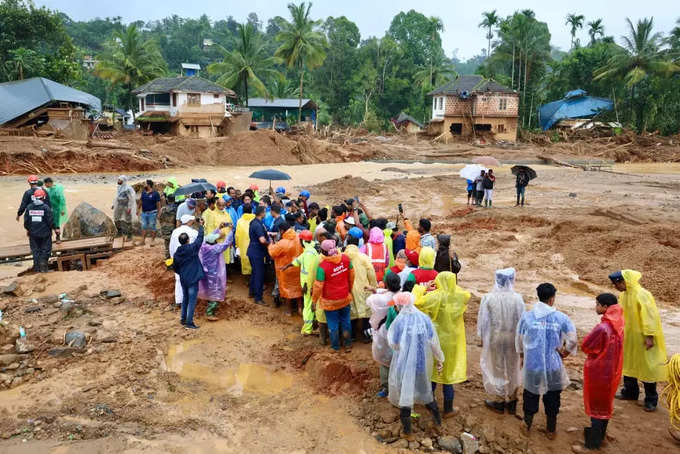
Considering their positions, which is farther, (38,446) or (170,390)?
(170,390)

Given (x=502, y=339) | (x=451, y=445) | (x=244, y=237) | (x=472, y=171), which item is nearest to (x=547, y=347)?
(x=502, y=339)

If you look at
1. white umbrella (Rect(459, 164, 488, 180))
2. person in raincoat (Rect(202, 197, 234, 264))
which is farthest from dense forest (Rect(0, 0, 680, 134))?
person in raincoat (Rect(202, 197, 234, 264))

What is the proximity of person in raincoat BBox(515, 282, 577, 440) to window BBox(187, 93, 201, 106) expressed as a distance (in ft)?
129

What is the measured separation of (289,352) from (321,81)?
5759 centimetres

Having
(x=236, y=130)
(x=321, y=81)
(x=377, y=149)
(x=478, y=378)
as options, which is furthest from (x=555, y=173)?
(x=321, y=81)

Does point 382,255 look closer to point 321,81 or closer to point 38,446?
point 38,446

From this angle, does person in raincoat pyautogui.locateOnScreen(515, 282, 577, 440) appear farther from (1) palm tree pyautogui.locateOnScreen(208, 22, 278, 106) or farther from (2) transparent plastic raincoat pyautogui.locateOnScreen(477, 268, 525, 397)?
(1) palm tree pyautogui.locateOnScreen(208, 22, 278, 106)

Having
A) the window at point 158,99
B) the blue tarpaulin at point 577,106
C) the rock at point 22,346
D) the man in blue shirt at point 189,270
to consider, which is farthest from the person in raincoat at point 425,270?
the blue tarpaulin at point 577,106

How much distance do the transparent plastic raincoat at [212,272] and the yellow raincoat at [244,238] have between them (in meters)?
0.69

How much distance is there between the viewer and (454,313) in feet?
17.4

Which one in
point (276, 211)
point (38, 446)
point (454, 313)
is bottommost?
point (38, 446)

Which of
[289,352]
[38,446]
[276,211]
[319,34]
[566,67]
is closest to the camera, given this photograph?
[38,446]

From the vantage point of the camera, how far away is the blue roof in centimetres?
3241

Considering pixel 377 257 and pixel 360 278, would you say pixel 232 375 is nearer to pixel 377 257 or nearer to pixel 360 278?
pixel 360 278
